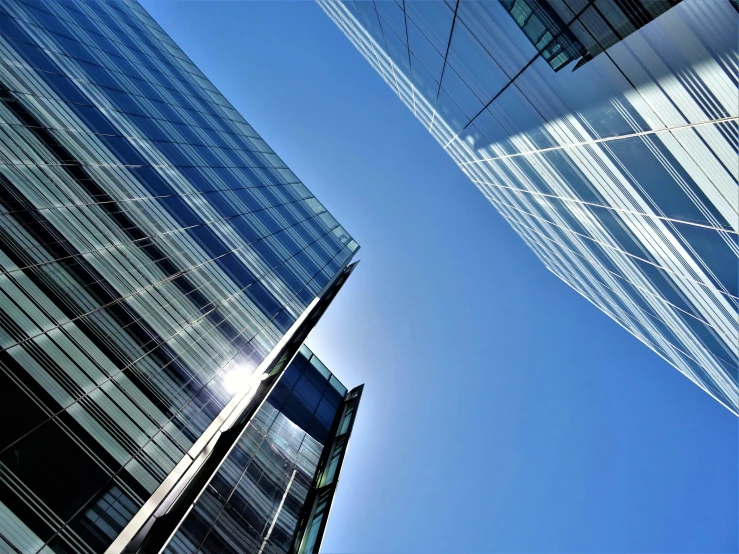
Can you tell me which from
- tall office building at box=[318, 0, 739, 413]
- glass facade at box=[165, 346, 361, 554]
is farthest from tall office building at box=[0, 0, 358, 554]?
tall office building at box=[318, 0, 739, 413]

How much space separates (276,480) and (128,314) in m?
12.5

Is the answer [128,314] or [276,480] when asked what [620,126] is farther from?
[276,480]

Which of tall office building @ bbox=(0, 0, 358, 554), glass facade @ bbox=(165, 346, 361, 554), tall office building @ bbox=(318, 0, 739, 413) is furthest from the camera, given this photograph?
glass facade @ bbox=(165, 346, 361, 554)

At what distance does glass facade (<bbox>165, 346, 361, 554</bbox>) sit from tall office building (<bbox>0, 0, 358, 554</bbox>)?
12 centimetres

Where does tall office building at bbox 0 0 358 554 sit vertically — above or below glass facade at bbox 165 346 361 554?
above

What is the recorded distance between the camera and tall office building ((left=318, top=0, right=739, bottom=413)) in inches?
333

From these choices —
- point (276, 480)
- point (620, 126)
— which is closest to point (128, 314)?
point (276, 480)

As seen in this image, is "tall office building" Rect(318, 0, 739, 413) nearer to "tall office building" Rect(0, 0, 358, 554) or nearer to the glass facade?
"tall office building" Rect(0, 0, 358, 554)

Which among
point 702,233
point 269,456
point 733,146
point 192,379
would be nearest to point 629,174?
point 702,233

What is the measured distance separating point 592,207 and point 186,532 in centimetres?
1792

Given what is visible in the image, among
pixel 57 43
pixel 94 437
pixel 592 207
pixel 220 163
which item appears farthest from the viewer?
pixel 220 163

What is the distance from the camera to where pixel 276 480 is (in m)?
22.0

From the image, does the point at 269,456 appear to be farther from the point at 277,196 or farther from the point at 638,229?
the point at 277,196

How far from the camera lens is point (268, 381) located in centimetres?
1956
